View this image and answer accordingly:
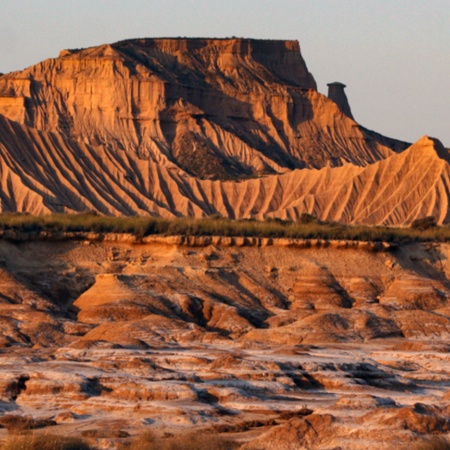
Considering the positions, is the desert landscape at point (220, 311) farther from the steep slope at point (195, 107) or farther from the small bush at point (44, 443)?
the steep slope at point (195, 107)

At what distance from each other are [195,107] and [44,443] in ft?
393

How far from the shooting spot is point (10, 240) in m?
49.8

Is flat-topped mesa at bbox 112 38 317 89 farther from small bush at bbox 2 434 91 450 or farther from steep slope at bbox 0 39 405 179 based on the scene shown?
small bush at bbox 2 434 91 450

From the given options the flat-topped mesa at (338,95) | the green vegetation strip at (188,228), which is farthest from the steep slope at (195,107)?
the green vegetation strip at (188,228)

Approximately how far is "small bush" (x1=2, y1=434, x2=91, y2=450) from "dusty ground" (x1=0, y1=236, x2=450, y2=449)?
0.69m

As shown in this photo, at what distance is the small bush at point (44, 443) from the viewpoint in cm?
2359

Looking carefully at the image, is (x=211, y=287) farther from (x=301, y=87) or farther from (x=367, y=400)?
(x=301, y=87)

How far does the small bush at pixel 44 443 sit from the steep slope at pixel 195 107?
98320mm

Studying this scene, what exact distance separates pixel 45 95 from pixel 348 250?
91.6 m

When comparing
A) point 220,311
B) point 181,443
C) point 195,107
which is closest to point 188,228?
point 220,311

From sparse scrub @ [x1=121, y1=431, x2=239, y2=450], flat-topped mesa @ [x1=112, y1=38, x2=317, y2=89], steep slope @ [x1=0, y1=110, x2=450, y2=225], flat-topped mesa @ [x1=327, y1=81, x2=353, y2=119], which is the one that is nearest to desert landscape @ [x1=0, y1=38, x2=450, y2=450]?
sparse scrub @ [x1=121, y1=431, x2=239, y2=450]

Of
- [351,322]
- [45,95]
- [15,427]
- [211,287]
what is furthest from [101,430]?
[45,95]

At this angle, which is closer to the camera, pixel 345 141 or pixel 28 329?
pixel 28 329

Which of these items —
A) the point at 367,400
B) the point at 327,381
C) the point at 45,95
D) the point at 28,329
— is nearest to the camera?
the point at 367,400
